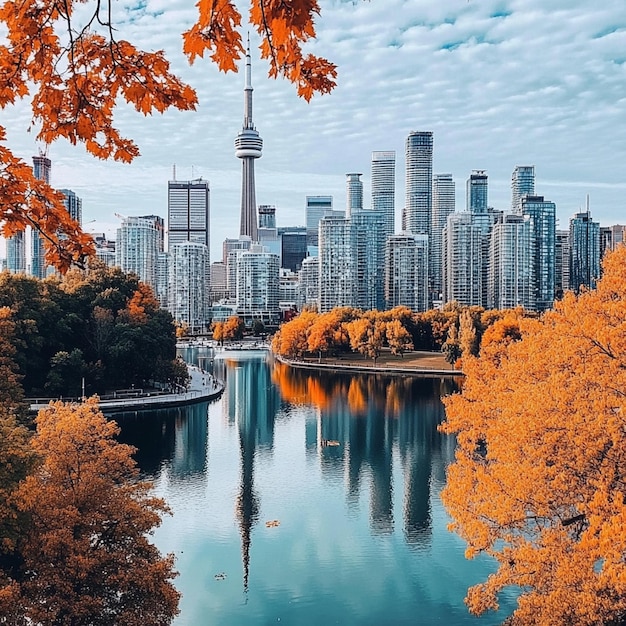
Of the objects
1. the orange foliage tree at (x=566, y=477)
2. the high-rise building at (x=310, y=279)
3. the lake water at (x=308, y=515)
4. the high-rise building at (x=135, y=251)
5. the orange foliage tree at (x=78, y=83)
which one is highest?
the high-rise building at (x=135, y=251)

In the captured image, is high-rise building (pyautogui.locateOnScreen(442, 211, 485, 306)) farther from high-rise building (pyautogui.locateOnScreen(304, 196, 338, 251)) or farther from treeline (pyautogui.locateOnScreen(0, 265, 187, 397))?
high-rise building (pyautogui.locateOnScreen(304, 196, 338, 251))

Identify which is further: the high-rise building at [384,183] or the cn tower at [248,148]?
the high-rise building at [384,183]

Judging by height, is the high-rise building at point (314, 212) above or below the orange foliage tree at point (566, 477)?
above

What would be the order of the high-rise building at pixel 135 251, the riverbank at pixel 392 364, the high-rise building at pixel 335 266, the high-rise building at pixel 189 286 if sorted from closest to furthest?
the riverbank at pixel 392 364 < the high-rise building at pixel 335 266 < the high-rise building at pixel 189 286 < the high-rise building at pixel 135 251

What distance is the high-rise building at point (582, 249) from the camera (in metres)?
88.2

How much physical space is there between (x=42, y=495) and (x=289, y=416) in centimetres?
1832

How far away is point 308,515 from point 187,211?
14968 centimetres

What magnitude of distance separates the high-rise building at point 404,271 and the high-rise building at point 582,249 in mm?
23541

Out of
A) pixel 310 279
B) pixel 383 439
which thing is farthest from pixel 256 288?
pixel 383 439

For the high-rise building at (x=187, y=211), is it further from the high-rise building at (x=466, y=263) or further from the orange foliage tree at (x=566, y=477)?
the orange foliage tree at (x=566, y=477)

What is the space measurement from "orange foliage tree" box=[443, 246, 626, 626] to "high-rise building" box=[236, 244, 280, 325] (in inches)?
3460

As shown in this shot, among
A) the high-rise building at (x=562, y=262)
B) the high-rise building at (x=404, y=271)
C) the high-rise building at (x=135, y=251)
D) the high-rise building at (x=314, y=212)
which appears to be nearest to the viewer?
the high-rise building at (x=404, y=271)

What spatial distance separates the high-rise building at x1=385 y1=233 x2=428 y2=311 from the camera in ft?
252

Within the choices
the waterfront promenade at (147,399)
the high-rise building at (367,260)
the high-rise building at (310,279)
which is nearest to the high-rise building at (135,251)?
the high-rise building at (310,279)
